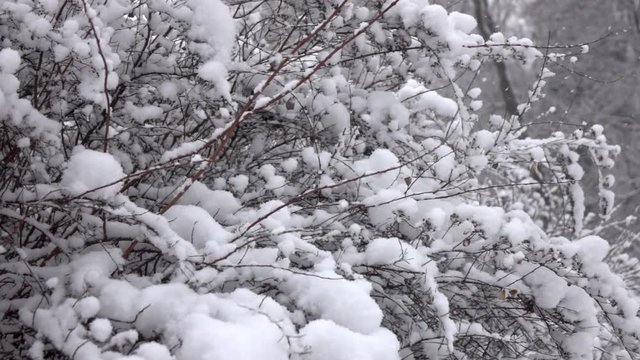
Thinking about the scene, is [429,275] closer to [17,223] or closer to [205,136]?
[205,136]

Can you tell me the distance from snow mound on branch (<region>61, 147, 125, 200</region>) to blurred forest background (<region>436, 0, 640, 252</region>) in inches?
438

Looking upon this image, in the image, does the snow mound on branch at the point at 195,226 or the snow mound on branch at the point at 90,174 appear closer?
the snow mound on branch at the point at 90,174

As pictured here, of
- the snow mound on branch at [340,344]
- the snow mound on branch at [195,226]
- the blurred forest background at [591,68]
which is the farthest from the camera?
the blurred forest background at [591,68]

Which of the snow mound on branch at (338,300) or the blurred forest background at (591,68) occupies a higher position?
the blurred forest background at (591,68)

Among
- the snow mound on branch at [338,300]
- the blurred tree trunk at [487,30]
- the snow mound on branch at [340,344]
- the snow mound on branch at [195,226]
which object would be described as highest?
the blurred tree trunk at [487,30]

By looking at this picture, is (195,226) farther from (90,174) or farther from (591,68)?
(591,68)

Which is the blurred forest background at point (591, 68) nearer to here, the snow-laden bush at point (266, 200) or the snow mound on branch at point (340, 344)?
the snow-laden bush at point (266, 200)

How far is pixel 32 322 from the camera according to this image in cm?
148

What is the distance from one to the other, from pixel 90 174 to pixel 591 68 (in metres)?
14.2

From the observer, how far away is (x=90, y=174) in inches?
66.7

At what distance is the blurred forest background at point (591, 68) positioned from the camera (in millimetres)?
12711

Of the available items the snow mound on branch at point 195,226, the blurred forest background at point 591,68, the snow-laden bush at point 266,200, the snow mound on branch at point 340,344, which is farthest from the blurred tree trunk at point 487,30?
the snow mound on branch at point 340,344

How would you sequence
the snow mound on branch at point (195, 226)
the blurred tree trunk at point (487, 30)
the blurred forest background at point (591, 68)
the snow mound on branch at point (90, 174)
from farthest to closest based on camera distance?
the blurred forest background at point (591, 68), the blurred tree trunk at point (487, 30), the snow mound on branch at point (195, 226), the snow mound on branch at point (90, 174)

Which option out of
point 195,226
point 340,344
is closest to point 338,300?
point 340,344
